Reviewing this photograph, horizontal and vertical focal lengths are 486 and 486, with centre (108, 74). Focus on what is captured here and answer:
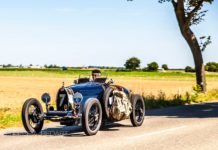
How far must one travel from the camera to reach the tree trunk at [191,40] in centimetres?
2896

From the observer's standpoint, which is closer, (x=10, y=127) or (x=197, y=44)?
(x=10, y=127)

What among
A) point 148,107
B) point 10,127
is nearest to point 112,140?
point 10,127

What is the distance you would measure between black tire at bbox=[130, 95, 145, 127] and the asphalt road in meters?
0.19

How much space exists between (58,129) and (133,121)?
2.17m

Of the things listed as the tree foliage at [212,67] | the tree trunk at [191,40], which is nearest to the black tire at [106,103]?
the tree trunk at [191,40]

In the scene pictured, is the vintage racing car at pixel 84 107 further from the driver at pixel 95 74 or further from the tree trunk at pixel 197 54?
the tree trunk at pixel 197 54

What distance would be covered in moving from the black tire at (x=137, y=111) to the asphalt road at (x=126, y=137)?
189 mm

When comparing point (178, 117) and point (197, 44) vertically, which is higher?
point (197, 44)

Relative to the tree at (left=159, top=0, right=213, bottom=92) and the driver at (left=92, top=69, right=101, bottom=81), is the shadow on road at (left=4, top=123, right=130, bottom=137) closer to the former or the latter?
the driver at (left=92, top=69, right=101, bottom=81)

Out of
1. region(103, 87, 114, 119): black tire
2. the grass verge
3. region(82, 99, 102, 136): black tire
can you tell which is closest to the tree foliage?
the grass verge

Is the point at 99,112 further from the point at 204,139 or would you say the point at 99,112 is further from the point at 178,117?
the point at 178,117

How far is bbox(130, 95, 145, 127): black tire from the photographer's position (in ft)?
45.9

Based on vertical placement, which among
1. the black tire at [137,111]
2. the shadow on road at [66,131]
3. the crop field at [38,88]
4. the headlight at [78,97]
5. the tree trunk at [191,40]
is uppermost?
the tree trunk at [191,40]

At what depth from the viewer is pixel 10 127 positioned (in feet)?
47.1
